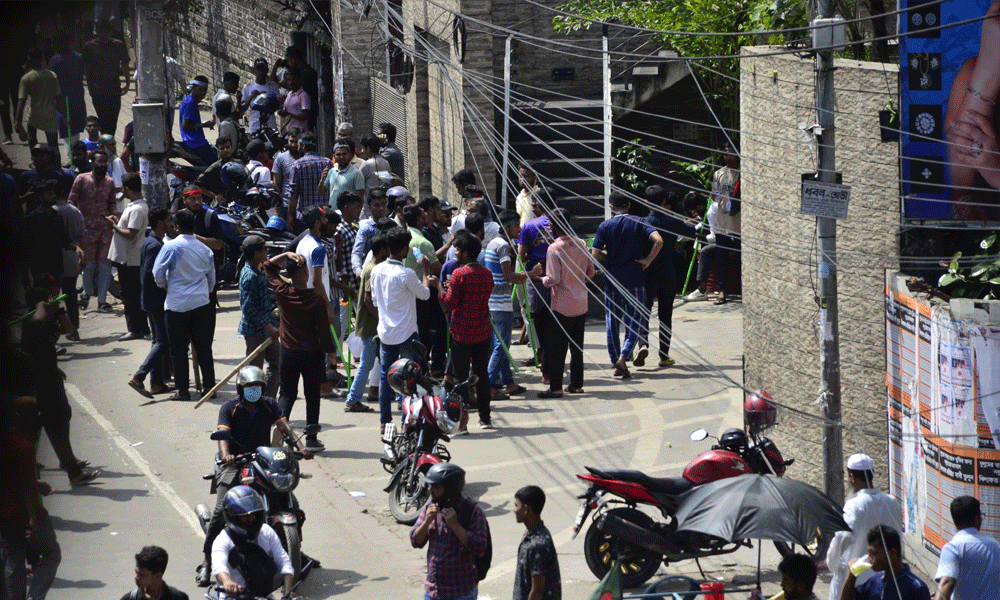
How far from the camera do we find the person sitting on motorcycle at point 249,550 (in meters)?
6.24

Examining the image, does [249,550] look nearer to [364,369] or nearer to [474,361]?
[474,361]

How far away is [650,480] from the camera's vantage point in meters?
7.14

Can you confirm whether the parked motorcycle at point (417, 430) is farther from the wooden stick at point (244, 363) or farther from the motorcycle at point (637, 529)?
the wooden stick at point (244, 363)

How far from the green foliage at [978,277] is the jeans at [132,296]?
8.80 metres

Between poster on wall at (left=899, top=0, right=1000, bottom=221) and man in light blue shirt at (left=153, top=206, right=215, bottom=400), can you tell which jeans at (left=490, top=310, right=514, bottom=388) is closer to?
man in light blue shirt at (left=153, top=206, right=215, bottom=400)

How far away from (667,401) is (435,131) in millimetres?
7680

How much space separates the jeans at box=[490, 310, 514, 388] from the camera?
35.7ft

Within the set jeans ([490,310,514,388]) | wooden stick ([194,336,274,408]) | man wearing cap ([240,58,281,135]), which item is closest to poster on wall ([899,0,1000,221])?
jeans ([490,310,514,388])

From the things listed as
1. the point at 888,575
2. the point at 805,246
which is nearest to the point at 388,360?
the point at 805,246

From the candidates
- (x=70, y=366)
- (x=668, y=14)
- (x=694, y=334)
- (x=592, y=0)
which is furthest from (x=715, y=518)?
(x=592, y=0)

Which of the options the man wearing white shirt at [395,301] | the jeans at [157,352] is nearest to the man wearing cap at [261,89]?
the jeans at [157,352]

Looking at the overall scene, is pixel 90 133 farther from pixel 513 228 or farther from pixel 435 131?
pixel 513 228

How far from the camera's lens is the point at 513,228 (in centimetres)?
1156

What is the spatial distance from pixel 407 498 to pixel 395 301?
2.05 meters
